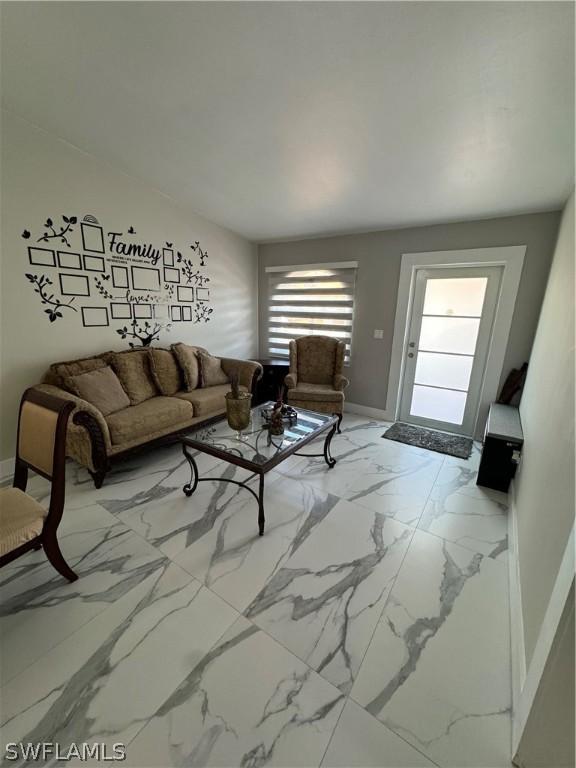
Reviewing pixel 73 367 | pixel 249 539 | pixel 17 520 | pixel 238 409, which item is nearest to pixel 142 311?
pixel 73 367

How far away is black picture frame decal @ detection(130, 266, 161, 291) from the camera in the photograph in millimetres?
3037

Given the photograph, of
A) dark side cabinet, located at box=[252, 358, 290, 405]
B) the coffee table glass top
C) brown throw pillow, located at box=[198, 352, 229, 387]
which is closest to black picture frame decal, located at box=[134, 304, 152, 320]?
brown throw pillow, located at box=[198, 352, 229, 387]

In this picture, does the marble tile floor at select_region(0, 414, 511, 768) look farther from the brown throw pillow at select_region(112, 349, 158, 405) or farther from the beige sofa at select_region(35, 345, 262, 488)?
the brown throw pillow at select_region(112, 349, 158, 405)

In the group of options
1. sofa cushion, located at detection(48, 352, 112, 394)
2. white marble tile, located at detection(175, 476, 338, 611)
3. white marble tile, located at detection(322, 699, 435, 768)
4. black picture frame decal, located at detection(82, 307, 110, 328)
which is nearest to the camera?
white marble tile, located at detection(322, 699, 435, 768)

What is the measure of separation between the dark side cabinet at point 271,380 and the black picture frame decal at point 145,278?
1.60 meters

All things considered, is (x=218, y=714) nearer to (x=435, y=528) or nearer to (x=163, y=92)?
(x=435, y=528)

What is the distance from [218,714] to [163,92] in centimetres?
294

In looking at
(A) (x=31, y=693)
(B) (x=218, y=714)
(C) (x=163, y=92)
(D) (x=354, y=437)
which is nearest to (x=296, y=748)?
(B) (x=218, y=714)

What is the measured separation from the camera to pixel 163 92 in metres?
1.67

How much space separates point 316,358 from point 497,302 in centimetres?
205

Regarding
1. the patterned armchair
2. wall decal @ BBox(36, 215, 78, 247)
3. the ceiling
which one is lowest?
the patterned armchair

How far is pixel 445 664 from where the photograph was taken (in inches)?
46.7

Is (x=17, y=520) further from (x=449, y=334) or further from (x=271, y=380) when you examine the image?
(x=449, y=334)

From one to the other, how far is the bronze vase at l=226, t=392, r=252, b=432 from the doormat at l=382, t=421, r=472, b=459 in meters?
1.91
